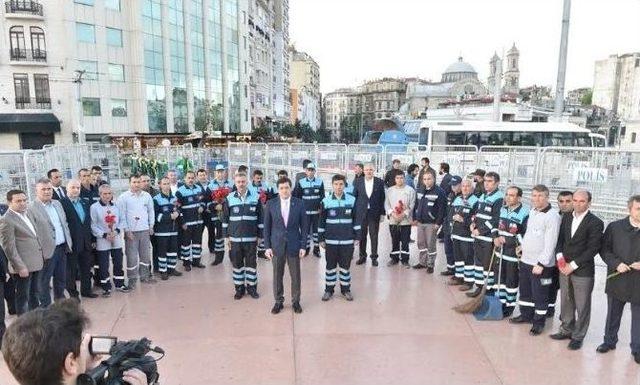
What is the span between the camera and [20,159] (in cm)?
947

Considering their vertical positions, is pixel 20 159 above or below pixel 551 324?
above

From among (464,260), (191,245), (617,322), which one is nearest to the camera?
(617,322)

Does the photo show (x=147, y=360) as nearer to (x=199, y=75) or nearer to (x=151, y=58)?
(x=151, y=58)

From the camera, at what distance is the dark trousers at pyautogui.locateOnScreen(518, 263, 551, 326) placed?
518cm

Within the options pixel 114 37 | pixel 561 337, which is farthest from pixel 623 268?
pixel 114 37

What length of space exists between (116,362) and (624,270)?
4.68 meters

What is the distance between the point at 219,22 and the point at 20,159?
Result: 39738 millimetres

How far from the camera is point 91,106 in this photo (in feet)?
112

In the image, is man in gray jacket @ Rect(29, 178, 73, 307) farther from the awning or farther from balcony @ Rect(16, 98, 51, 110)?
balcony @ Rect(16, 98, 51, 110)

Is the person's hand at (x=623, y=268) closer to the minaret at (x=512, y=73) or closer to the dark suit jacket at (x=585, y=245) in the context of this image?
the dark suit jacket at (x=585, y=245)

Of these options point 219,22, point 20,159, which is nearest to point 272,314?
point 20,159

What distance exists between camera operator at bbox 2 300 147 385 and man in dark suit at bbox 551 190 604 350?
485 centimetres

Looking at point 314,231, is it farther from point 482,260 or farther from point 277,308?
point 482,260

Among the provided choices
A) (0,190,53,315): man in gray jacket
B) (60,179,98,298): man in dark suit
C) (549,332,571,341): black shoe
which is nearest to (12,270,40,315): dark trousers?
(0,190,53,315): man in gray jacket
